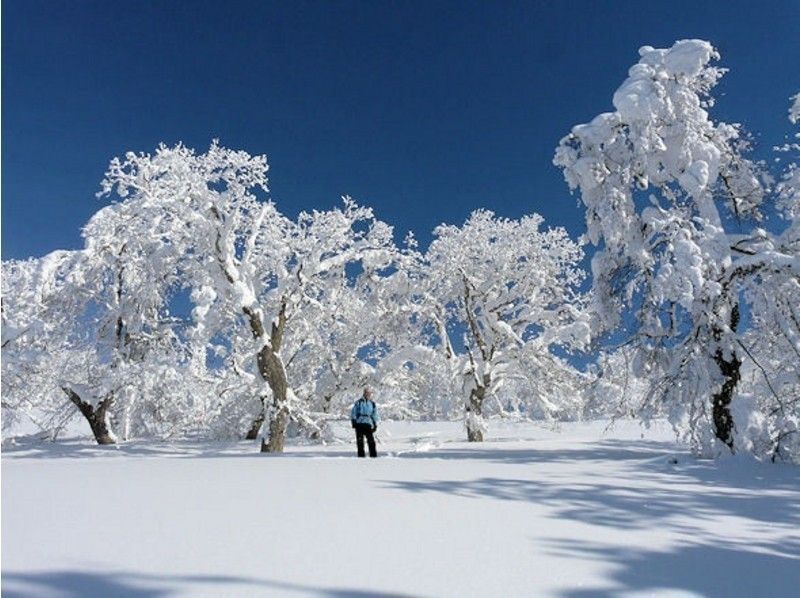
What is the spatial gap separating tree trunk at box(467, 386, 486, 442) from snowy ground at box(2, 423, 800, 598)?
1186cm

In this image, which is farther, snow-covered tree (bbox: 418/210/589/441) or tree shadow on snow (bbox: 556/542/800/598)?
snow-covered tree (bbox: 418/210/589/441)

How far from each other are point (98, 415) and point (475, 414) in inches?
524

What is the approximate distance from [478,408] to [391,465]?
37.6ft

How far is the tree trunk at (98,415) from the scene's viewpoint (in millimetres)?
18688

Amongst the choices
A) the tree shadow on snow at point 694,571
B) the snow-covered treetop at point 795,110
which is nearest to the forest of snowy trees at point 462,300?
the snow-covered treetop at point 795,110

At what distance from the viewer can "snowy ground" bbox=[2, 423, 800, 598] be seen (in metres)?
2.88

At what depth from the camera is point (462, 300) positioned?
1995 centimetres

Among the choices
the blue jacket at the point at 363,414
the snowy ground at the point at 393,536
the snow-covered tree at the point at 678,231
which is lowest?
the snowy ground at the point at 393,536

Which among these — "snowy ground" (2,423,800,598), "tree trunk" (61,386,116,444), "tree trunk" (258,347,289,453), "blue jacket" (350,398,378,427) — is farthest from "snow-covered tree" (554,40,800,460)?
"tree trunk" (61,386,116,444)

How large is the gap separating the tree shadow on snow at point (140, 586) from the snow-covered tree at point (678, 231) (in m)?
7.89

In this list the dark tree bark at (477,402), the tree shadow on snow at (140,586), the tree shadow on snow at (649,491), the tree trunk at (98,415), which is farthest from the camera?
the tree trunk at (98,415)

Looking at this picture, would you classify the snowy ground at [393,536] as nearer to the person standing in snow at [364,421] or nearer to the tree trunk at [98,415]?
the person standing in snow at [364,421]

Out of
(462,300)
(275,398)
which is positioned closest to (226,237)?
(275,398)

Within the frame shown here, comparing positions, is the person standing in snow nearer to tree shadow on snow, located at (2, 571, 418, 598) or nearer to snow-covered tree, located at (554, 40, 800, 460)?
snow-covered tree, located at (554, 40, 800, 460)
